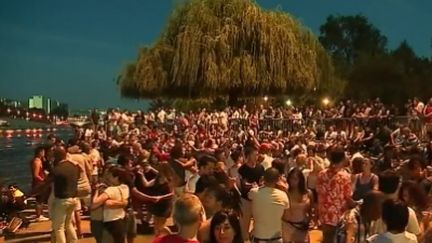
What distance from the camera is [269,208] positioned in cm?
812

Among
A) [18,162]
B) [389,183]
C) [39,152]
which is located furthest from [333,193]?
[18,162]

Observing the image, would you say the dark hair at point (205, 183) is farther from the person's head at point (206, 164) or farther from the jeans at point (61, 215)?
the jeans at point (61, 215)

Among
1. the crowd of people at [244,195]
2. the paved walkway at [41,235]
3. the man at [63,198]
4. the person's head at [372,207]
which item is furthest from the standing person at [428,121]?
the person's head at [372,207]

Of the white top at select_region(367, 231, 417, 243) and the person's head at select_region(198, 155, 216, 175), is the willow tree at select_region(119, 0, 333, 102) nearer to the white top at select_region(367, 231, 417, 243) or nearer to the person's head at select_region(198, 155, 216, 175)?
the person's head at select_region(198, 155, 216, 175)

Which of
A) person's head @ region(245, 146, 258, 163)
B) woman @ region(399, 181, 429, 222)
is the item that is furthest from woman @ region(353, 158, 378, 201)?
person's head @ region(245, 146, 258, 163)

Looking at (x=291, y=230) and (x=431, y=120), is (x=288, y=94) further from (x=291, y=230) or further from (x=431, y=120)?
(x=291, y=230)

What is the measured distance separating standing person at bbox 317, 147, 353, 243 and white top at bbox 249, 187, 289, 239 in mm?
809

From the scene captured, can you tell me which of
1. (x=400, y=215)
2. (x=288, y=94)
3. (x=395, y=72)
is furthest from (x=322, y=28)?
(x=400, y=215)

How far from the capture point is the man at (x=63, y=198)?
1048cm

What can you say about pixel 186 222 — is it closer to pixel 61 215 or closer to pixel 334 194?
pixel 334 194

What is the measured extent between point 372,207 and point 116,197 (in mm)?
3702

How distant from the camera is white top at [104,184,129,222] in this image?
9.27m

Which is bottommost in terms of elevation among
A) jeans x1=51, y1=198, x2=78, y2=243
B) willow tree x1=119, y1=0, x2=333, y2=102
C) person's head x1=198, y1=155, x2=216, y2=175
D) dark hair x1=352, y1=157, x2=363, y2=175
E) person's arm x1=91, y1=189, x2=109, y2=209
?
jeans x1=51, y1=198, x2=78, y2=243

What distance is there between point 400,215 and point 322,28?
89830 millimetres
